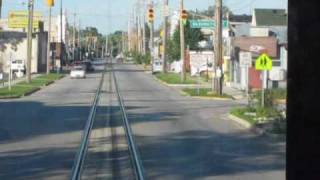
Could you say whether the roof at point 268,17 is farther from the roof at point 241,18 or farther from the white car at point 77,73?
the roof at point 241,18

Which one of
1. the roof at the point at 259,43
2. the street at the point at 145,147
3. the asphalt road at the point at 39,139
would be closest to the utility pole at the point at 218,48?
the asphalt road at the point at 39,139

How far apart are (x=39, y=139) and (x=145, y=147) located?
3.28m

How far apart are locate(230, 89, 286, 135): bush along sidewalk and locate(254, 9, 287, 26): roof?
7545 centimetres

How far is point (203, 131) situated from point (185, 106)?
13.3 metres

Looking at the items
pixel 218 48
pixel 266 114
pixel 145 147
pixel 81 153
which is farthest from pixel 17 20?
pixel 81 153

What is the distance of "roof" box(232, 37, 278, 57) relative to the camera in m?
65.1

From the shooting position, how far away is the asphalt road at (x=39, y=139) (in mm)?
12508

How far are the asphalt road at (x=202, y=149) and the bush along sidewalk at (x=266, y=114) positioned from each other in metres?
0.59

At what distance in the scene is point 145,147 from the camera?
16719mm

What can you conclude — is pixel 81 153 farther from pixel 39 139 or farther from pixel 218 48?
pixel 218 48

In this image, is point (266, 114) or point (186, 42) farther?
point (186, 42)

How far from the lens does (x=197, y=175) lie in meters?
11.7

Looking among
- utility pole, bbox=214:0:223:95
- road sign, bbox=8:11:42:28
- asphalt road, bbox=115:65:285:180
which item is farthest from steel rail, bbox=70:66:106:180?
road sign, bbox=8:11:42:28

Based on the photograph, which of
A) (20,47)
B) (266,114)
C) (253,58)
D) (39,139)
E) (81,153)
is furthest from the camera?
(20,47)
